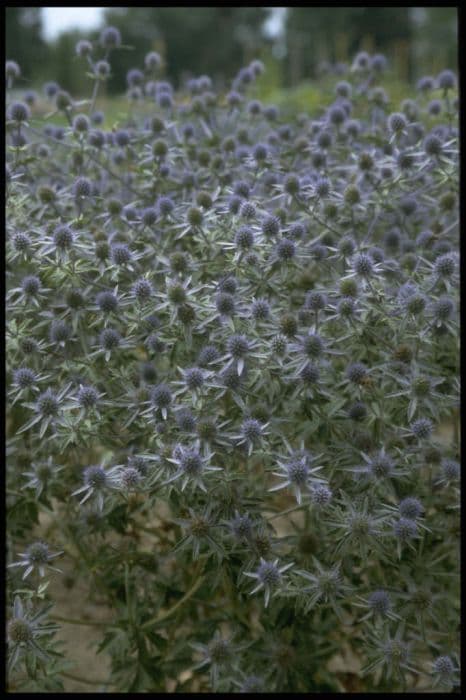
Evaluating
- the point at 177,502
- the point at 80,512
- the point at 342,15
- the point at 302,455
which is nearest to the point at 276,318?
the point at 302,455

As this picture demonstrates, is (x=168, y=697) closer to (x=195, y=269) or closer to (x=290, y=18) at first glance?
(x=195, y=269)

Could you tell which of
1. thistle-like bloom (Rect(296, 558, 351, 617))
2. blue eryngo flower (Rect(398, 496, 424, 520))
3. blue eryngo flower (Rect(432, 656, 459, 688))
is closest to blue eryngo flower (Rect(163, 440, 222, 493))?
thistle-like bloom (Rect(296, 558, 351, 617))

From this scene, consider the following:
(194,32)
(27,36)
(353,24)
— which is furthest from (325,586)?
(194,32)

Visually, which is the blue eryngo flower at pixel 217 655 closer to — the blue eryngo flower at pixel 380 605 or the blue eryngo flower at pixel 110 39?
the blue eryngo flower at pixel 380 605

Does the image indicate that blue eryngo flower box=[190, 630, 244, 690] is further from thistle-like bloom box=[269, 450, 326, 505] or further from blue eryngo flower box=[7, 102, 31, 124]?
blue eryngo flower box=[7, 102, 31, 124]

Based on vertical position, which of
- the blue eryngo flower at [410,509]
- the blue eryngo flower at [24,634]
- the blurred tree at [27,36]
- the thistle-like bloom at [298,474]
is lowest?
the blue eryngo flower at [24,634]

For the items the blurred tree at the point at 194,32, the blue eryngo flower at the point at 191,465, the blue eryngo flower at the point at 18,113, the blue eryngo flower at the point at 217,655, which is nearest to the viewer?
the blue eryngo flower at the point at 191,465

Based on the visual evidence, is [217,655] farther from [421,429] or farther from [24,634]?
[421,429]

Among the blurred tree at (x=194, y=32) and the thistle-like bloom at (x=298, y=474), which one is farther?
the blurred tree at (x=194, y=32)

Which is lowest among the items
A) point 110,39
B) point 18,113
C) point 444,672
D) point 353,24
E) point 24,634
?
point 444,672

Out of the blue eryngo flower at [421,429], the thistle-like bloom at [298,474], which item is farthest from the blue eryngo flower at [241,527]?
the blue eryngo flower at [421,429]
